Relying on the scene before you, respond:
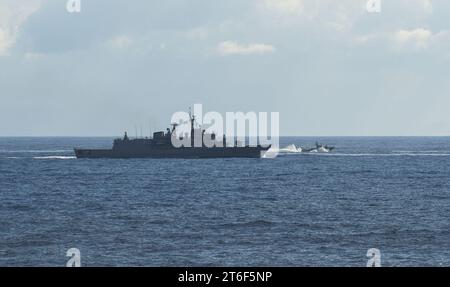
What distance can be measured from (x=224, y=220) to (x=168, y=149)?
78.7m

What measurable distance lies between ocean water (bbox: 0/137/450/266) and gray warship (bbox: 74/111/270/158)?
3284cm

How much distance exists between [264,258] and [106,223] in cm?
1598

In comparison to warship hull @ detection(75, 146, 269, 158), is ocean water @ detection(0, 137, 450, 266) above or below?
below

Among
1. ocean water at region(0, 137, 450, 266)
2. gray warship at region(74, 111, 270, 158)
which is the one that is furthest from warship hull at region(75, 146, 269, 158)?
ocean water at region(0, 137, 450, 266)

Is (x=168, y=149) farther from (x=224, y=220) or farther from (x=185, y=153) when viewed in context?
(x=224, y=220)

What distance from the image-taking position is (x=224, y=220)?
44594 millimetres

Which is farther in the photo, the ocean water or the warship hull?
the warship hull

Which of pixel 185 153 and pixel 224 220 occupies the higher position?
pixel 185 153

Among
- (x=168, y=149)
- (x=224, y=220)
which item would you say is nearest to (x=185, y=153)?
(x=168, y=149)

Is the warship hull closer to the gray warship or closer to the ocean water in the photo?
the gray warship

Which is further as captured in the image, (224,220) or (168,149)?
(168,149)

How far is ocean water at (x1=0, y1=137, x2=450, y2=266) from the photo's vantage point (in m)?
31.4

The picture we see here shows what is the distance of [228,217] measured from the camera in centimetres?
4638
